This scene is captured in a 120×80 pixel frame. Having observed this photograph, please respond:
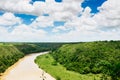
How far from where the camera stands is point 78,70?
7394 centimetres

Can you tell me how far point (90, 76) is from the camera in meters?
65.4

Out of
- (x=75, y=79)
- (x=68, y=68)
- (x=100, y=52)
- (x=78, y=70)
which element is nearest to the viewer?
(x=75, y=79)

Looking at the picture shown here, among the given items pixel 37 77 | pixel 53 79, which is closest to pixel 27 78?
pixel 37 77

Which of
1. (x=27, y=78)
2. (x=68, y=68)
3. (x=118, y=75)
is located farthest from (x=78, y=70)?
(x=118, y=75)

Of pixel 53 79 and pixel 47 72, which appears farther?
pixel 47 72

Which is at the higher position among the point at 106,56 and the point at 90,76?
the point at 106,56

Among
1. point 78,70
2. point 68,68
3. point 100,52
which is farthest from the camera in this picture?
point 100,52

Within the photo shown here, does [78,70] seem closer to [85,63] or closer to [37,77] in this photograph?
[85,63]

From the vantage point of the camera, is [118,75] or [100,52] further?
[100,52]

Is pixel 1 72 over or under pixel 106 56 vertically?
under

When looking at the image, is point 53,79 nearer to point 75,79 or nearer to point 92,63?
point 75,79

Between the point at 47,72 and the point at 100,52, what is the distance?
2523 centimetres

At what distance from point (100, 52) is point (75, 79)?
2937cm

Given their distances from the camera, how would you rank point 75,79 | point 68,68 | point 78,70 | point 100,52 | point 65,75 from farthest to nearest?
point 100,52, point 68,68, point 78,70, point 65,75, point 75,79
